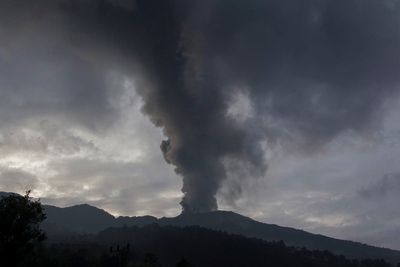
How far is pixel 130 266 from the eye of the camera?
122625 millimetres

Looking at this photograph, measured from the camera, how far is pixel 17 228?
55.6 metres

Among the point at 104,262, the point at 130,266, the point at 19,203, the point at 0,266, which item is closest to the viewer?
the point at 0,266

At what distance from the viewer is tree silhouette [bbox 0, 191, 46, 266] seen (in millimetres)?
54781

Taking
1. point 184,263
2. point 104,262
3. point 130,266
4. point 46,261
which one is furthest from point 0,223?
point 104,262

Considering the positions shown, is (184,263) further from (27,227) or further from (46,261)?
(27,227)

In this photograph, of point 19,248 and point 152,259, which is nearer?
point 19,248

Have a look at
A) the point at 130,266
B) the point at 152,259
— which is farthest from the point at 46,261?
the point at 152,259

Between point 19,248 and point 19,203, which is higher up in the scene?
point 19,203

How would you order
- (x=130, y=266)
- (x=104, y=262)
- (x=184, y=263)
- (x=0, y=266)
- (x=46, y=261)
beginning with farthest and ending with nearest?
(x=104, y=262) → (x=184, y=263) → (x=130, y=266) → (x=46, y=261) → (x=0, y=266)

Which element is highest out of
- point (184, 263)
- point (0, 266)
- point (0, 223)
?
point (184, 263)

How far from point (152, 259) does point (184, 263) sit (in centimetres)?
2008

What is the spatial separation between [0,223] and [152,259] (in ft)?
331

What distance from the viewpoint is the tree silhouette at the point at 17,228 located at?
54.8 m

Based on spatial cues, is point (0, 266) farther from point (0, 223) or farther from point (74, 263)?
point (74, 263)
